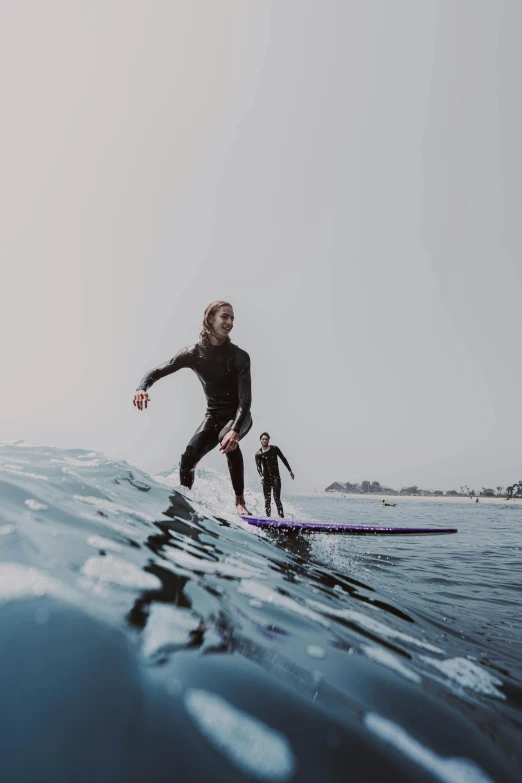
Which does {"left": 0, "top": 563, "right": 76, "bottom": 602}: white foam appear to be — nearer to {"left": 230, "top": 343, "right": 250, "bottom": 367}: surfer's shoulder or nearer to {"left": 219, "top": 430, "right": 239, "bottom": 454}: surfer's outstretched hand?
{"left": 219, "top": 430, "right": 239, "bottom": 454}: surfer's outstretched hand

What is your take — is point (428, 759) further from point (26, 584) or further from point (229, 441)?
point (229, 441)

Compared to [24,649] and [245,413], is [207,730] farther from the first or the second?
[245,413]

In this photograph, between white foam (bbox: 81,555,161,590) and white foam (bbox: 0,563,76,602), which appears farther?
white foam (bbox: 81,555,161,590)

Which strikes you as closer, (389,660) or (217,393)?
(389,660)

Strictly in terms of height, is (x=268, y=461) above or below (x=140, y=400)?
above

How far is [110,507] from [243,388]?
7.82ft

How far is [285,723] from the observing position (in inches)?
37.2

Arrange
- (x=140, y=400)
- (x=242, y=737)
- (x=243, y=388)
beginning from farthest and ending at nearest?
(x=243, y=388) → (x=140, y=400) → (x=242, y=737)

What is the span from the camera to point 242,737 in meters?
0.89

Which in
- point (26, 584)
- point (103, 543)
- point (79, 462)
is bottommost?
point (26, 584)

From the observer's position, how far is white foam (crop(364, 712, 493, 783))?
3.01ft

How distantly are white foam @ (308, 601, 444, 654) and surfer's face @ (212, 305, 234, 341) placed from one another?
134 inches

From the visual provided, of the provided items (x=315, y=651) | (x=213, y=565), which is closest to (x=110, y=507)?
(x=213, y=565)

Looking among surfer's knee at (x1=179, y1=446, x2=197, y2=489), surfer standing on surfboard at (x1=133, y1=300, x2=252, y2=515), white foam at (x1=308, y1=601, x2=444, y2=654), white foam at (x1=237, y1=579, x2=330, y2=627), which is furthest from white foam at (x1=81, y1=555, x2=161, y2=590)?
surfer's knee at (x1=179, y1=446, x2=197, y2=489)
